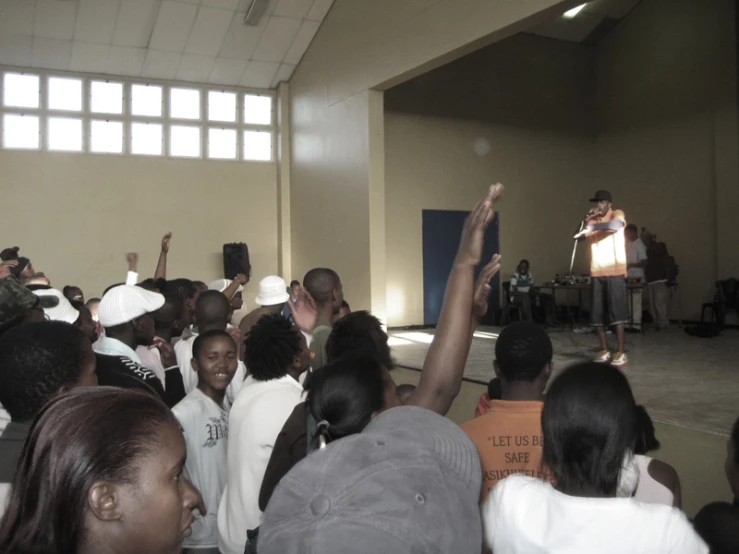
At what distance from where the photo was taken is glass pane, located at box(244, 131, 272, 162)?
11.7 metres

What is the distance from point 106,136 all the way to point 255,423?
989 centimetres

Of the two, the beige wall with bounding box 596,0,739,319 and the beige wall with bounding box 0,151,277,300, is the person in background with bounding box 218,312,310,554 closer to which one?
the beige wall with bounding box 0,151,277,300

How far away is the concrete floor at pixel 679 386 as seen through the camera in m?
3.36

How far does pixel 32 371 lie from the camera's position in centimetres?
159

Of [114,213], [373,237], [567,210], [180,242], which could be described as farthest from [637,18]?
[114,213]

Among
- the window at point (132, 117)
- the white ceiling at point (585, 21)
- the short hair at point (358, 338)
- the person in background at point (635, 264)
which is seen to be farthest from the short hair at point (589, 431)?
the white ceiling at point (585, 21)

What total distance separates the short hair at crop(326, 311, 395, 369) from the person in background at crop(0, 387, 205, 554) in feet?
4.44

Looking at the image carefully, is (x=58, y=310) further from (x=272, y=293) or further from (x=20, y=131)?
(x=20, y=131)

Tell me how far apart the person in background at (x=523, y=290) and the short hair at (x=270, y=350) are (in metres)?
8.60

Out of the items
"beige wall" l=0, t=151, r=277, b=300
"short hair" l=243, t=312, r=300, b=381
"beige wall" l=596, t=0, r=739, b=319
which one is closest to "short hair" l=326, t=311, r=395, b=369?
"short hair" l=243, t=312, r=300, b=381

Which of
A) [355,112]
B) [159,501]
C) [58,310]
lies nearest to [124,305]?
[58,310]

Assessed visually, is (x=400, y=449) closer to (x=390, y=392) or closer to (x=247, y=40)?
(x=390, y=392)

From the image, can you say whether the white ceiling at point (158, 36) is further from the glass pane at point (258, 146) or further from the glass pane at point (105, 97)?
the glass pane at point (258, 146)

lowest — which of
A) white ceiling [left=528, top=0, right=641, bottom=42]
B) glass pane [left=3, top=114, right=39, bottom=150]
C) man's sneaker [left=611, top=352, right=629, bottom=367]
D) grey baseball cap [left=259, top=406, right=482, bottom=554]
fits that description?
man's sneaker [left=611, top=352, right=629, bottom=367]
